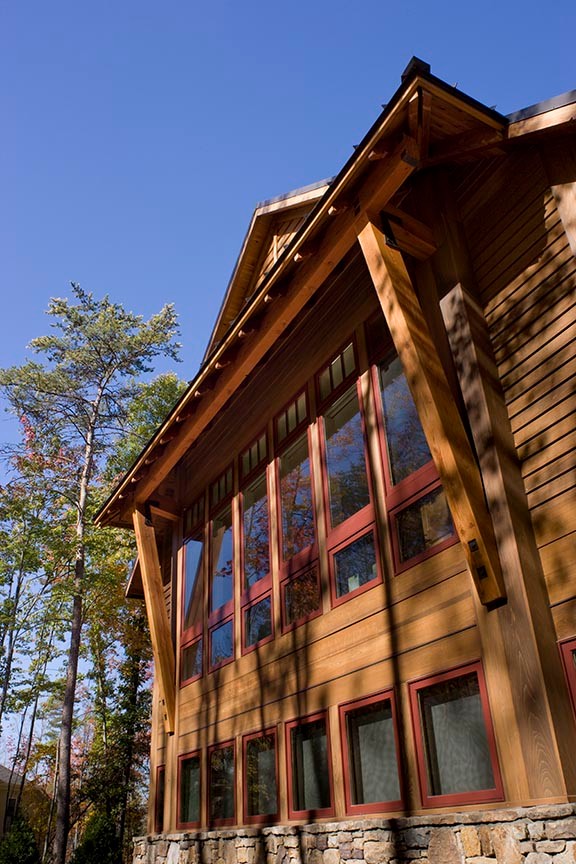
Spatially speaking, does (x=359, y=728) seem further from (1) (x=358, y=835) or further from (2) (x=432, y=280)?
(2) (x=432, y=280)

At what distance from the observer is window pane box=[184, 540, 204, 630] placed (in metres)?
9.95

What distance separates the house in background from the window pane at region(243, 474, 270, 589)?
35 mm

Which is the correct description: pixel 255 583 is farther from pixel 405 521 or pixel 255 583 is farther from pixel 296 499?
pixel 405 521

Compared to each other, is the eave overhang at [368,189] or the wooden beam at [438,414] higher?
the eave overhang at [368,189]

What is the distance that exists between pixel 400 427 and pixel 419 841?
3.31 metres

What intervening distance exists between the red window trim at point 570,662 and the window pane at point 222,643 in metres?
4.96

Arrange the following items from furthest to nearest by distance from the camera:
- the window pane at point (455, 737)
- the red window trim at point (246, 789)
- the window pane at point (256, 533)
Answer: the window pane at point (256, 533), the red window trim at point (246, 789), the window pane at point (455, 737)

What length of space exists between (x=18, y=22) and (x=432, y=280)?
10871 mm

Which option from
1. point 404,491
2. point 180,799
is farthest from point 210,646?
point 404,491

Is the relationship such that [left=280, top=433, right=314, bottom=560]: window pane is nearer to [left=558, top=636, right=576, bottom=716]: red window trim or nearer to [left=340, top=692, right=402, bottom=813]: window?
[left=340, top=692, right=402, bottom=813]: window

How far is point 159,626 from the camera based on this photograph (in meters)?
9.96

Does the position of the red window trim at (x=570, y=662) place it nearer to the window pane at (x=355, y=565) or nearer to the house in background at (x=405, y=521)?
the house in background at (x=405, y=521)

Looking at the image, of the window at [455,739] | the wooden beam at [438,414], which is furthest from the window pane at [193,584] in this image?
the wooden beam at [438,414]

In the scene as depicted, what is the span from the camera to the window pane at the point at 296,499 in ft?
25.1
